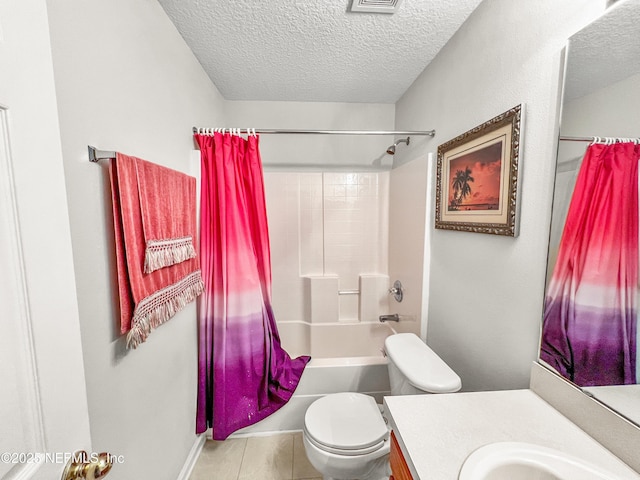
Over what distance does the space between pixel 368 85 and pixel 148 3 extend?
1.38 metres

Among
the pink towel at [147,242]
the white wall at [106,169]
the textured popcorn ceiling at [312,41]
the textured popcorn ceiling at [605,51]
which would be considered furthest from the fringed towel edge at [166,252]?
the textured popcorn ceiling at [605,51]

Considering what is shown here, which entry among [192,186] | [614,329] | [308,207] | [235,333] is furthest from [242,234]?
[614,329]

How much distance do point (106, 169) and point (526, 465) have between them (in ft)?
4.85

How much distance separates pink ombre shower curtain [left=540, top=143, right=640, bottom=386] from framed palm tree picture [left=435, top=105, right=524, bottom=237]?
229 mm

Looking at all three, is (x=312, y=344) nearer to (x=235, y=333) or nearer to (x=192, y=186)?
(x=235, y=333)

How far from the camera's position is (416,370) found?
115 centimetres

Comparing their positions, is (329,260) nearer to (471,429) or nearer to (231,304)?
(231,304)

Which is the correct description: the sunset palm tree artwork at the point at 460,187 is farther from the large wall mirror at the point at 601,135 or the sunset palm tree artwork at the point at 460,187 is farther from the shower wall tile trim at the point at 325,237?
the shower wall tile trim at the point at 325,237

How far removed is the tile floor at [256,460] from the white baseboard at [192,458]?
2cm

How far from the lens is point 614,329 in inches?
27.0

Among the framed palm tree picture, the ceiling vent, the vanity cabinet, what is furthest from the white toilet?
the ceiling vent

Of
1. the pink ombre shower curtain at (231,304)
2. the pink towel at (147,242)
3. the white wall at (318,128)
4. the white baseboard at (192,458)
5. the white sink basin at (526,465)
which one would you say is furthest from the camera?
the white wall at (318,128)

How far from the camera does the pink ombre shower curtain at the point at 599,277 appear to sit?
647 mm

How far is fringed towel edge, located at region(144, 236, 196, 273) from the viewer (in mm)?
953
